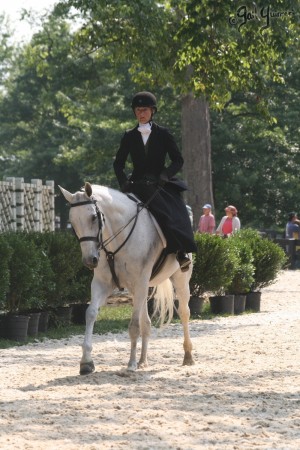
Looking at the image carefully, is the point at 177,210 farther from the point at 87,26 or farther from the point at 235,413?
the point at 87,26

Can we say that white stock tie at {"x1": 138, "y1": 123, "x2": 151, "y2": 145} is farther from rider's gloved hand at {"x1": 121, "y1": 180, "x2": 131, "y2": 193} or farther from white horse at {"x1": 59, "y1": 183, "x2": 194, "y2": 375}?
white horse at {"x1": 59, "y1": 183, "x2": 194, "y2": 375}

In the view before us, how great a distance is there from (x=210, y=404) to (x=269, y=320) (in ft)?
31.7

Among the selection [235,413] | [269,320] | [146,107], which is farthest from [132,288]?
[269,320]

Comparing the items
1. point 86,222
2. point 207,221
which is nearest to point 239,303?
point 207,221

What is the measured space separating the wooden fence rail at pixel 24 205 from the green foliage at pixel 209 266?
3435mm

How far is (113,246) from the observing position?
38.2ft

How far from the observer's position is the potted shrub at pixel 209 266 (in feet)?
65.6

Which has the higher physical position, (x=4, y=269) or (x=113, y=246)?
(x=113, y=246)

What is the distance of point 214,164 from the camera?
158 ft

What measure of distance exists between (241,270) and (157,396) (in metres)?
11.0

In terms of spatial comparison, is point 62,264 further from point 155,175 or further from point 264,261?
point 264,261

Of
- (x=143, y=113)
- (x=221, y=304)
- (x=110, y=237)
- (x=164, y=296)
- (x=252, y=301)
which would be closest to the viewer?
(x=110, y=237)

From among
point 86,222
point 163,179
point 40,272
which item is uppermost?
point 163,179

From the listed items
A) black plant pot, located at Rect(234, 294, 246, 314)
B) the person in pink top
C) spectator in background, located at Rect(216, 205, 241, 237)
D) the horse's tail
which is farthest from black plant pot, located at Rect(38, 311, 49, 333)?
the person in pink top
